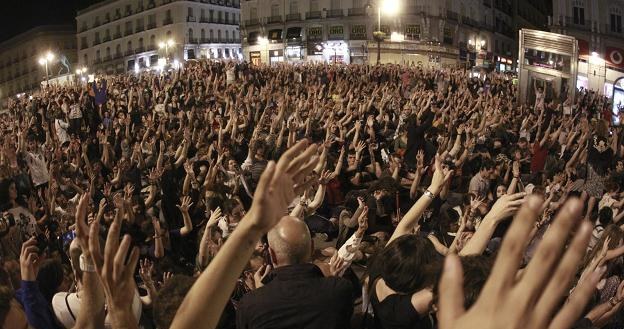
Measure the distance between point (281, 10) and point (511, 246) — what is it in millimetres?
58602

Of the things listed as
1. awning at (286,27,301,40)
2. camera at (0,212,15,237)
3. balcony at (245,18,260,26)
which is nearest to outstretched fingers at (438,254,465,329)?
camera at (0,212,15,237)

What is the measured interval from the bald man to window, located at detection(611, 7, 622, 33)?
51929 mm

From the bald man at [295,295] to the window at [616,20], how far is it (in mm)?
51929

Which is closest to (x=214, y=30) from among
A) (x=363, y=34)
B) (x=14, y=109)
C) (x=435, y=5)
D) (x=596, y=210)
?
(x=363, y=34)

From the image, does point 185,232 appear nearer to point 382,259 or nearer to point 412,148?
point 382,259

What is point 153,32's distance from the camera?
72.6m

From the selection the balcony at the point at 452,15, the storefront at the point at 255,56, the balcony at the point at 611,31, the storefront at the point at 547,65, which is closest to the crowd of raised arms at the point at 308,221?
the storefront at the point at 547,65

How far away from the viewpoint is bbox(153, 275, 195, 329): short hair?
2.57 metres

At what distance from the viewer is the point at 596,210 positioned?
7016 millimetres

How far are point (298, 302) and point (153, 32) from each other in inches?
2947

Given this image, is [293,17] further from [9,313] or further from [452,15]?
[9,313]

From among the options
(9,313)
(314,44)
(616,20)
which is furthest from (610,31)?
(9,313)

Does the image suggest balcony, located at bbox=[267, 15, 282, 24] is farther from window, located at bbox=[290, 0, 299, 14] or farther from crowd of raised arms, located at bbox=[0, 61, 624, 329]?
crowd of raised arms, located at bbox=[0, 61, 624, 329]

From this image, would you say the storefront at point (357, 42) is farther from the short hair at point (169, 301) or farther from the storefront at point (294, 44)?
the short hair at point (169, 301)
